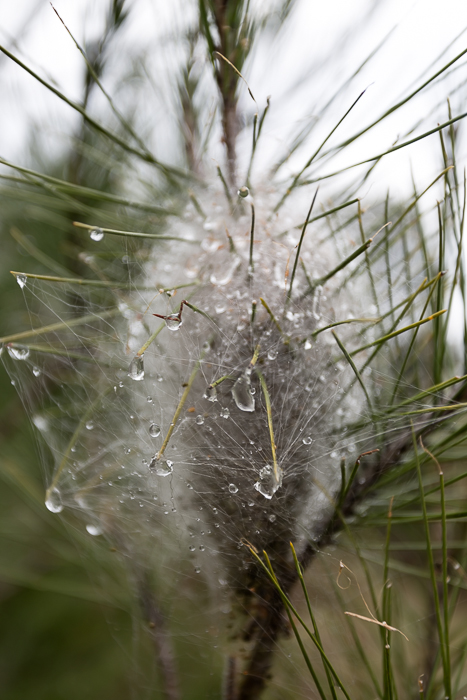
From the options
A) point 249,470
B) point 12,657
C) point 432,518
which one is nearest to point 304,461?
point 249,470

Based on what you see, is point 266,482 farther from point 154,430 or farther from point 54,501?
point 54,501

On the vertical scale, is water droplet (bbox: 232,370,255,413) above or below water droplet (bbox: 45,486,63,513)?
above

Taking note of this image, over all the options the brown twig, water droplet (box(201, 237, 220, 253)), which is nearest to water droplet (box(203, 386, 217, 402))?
water droplet (box(201, 237, 220, 253))

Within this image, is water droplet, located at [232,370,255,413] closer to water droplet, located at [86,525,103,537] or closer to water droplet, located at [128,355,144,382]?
water droplet, located at [128,355,144,382]

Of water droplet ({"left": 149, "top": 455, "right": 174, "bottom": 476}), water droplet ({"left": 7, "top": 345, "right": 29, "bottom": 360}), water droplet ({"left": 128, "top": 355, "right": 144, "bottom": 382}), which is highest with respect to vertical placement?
water droplet ({"left": 7, "top": 345, "right": 29, "bottom": 360})

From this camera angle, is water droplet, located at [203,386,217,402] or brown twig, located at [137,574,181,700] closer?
water droplet, located at [203,386,217,402]

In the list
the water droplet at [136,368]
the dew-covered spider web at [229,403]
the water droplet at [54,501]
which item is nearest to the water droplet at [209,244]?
the dew-covered spider web at [229,403]
